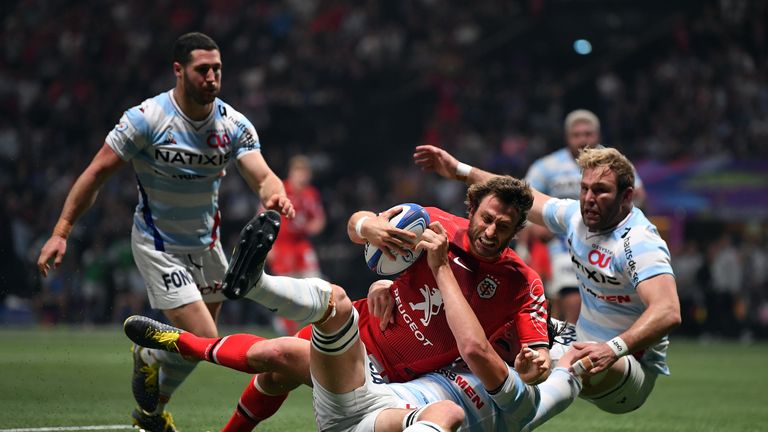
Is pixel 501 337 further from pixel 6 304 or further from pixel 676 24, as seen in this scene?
pixel 676 24

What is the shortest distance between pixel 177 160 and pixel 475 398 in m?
2.55

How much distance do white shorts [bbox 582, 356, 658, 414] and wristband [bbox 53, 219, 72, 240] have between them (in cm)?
317

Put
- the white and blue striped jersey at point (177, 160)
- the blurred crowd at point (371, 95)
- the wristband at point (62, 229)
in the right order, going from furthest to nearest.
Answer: the blurred crowd at point (371, 95)
the white and blue striped jersey at point (177, 160)
the wristband at point (62, 229)

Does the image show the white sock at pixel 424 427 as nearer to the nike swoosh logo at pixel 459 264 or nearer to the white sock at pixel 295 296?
the white sock at pixel 295 296

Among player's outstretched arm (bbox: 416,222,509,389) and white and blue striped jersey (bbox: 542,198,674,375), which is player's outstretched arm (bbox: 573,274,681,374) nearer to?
white and blue striped jersey (bbox: 542,198,674,375)

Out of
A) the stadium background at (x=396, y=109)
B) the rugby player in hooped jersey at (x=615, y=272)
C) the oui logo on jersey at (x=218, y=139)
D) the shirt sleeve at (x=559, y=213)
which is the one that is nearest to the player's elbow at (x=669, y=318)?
the rugby player in hooped jersey at (x=615, y=272)

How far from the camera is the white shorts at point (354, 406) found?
470cm

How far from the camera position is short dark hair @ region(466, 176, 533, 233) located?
508 centimetres

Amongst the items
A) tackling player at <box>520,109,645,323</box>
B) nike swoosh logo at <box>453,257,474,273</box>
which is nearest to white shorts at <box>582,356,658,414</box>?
nike swoosh logo at <box>453,257,474,273</box>

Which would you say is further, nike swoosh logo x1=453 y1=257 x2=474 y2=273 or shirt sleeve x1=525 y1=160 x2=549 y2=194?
shirt sleeve x1=525 y1=160 x2=549 y2=194

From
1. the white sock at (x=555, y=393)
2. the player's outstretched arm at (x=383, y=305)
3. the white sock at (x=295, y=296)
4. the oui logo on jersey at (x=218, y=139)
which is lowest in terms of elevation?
the white sock at (x=555, y=393)

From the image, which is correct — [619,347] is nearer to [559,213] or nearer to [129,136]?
[559,213]

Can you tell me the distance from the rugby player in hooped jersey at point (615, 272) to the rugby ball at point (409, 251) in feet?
3.15

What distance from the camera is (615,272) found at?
238 inches
